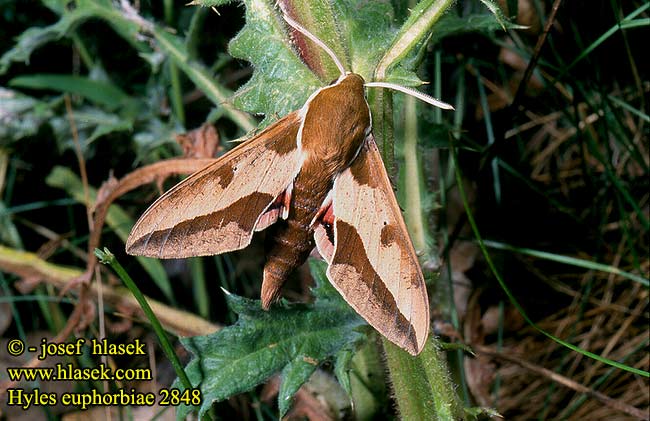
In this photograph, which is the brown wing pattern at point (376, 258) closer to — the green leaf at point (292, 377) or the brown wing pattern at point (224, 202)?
the brown wing pattern at point (224, 202)

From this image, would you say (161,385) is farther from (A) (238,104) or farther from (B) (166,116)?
(A) (238,104)

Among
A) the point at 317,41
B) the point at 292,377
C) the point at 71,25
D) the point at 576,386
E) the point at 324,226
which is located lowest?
the point at 576,386

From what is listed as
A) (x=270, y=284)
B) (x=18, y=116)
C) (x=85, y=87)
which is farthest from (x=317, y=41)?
(x=18, y=116)

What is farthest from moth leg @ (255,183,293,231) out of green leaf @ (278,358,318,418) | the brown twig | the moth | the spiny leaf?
the brown twig

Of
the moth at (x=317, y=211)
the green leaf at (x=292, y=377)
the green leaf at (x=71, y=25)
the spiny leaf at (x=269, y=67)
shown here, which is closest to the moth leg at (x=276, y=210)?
the moth at (x=317, y=211)

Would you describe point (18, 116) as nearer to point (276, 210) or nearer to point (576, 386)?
point (276, 210)

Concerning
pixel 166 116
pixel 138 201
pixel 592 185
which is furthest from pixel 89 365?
pixel 592 185

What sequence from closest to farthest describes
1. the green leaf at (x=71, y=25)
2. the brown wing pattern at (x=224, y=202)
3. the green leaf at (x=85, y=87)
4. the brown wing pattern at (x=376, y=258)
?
the brown wing pattern at (x=376, y=258) < the brown wing pattern at (x=224, y=202) < the green leaf at (x=71, y=25) < the green leaf at (x=85, y=87)
